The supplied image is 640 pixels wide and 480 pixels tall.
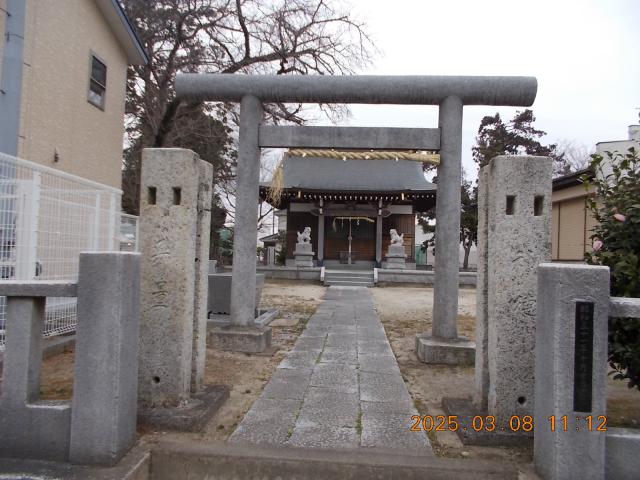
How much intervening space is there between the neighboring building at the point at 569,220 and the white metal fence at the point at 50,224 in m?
11.5

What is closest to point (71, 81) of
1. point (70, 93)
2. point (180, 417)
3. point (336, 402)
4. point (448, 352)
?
point (70, 93)

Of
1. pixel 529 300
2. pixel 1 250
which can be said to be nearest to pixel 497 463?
pixel 529 300

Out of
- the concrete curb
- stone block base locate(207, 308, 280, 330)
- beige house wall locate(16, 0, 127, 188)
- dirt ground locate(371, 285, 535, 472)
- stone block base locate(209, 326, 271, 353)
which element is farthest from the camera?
beige house wall locate(16, 0, 127, 188)

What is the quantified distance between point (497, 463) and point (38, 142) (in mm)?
9729

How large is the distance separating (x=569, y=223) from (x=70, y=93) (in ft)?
47.0

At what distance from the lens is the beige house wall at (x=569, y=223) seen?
11977 millimetres

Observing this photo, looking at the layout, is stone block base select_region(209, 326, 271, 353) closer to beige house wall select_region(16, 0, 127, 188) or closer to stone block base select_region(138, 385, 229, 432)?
stone block base select_region(138, 385, 229, 432)

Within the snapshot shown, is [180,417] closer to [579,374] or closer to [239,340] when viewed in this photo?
[239,340]

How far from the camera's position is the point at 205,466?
2.82m

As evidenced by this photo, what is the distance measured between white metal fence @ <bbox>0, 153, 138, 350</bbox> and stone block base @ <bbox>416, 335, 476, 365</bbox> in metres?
4.96

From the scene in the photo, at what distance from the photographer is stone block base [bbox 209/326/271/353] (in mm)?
5617

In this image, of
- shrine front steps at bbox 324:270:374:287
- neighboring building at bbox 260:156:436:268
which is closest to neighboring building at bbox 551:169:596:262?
shrine front steps at bbox 324:270:374:287

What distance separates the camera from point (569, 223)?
12758 mm

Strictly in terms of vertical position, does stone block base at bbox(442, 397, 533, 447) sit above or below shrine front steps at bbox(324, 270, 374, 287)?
below
